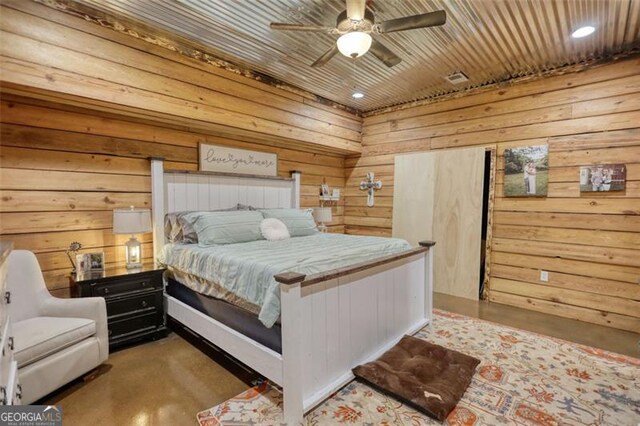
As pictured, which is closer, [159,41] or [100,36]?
[100,36]

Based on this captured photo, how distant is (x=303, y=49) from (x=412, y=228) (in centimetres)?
288

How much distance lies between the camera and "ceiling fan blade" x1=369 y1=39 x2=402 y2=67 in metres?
2.32

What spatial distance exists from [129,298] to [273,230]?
138 centimetres

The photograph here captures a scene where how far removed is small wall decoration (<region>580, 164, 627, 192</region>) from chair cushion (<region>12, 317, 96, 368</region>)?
Answer: 4.63 m

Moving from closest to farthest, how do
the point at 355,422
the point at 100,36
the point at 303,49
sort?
the point at 355,422 → the point at 100,36 → the point at 303,49

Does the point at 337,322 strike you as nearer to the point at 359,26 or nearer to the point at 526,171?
the point at 359,26

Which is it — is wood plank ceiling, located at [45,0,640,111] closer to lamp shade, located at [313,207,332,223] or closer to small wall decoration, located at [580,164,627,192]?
small wall decoration, located at [580,164,627,192]

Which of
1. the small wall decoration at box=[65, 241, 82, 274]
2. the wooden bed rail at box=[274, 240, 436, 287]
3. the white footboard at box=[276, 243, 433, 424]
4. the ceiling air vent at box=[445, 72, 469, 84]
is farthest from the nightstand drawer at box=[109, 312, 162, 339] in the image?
the ceiling air vent at box=[445, 72, 469, 84]

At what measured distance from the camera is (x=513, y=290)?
3752mm

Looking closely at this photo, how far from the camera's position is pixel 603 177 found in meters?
3.13

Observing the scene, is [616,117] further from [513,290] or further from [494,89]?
[513,290]

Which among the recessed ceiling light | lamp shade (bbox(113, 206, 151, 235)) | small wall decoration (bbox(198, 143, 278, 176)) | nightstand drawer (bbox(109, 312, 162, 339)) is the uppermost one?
the recessed ceiling light

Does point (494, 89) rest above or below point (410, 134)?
above

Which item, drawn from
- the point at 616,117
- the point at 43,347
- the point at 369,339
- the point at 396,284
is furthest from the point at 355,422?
the point at 616,117
